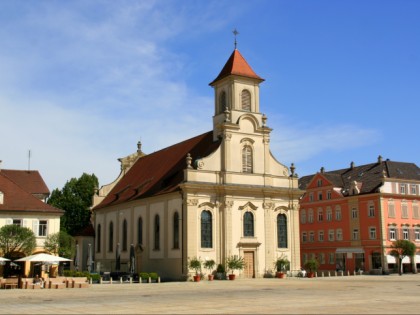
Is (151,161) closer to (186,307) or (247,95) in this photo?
(247,95)

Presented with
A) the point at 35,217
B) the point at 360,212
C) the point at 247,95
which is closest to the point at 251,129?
the point at 247,95

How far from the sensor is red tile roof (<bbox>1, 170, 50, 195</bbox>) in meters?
60.6

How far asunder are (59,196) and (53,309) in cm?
6182

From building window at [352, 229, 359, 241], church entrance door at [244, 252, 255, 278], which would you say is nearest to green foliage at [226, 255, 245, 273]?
church entrance door at [244, 252, 255, 278]

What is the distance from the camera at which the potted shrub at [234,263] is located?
158ft

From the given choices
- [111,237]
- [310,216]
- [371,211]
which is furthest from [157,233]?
[310,216]

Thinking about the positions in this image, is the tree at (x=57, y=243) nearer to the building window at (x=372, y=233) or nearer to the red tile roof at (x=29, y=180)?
the red tile roof at (x=29, y=180)

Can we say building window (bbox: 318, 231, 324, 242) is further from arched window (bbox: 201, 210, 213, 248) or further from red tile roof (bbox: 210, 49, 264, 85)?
arched window (bbox: 201, 210, 213, 248)

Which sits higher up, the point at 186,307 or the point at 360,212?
the point at 360,212

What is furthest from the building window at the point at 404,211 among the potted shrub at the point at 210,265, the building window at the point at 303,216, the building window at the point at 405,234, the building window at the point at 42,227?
the building window at the point at 42,227

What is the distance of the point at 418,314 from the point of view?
17.5 metres

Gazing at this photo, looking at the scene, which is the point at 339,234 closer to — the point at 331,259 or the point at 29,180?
the point at 331,259

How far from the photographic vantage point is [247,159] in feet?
A: 173

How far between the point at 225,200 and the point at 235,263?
18.7ft
